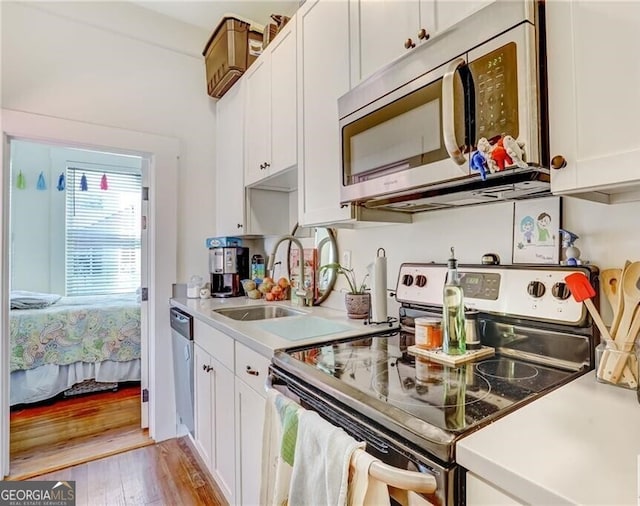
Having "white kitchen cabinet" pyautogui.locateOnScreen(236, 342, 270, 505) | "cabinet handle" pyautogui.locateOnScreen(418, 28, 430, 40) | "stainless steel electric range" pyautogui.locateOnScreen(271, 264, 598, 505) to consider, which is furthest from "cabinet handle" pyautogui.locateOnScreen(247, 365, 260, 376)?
"cabinet handle" pyautogui.locateOnScreen(418, 28, 430, 40)

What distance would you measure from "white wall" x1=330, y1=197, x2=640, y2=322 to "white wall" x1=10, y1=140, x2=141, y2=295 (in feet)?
11.4

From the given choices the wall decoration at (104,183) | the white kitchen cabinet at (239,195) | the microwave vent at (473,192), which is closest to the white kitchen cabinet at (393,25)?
the microwave vent at (473,192)

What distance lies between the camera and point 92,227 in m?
4.55

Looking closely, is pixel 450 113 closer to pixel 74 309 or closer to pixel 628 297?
pixel 628 297

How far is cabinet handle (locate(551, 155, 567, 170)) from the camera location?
80 centimetres

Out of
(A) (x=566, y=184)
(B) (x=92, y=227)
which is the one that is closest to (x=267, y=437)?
(A) (x=566, y=184)

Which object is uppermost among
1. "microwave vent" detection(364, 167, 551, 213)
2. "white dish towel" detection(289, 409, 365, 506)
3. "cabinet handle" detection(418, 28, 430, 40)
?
"cabinet handle" detection(418, 28, 430, 40)

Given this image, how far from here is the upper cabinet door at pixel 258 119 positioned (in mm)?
2033

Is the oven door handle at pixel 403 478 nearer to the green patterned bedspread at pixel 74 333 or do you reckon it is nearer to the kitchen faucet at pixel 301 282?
the kitchen faucet at pixel 301 282

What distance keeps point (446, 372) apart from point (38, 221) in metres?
5.03

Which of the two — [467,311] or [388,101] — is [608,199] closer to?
[467,311]

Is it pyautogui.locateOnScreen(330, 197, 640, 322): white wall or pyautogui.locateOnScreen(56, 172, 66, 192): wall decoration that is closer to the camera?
pyautogui.locateOnScreen(330, 197, 640, 322): white wall

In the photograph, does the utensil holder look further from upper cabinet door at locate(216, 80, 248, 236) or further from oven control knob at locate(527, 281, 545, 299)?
upper cabinet door at locate(216, 80, 248, 236)

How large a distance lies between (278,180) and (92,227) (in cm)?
357
